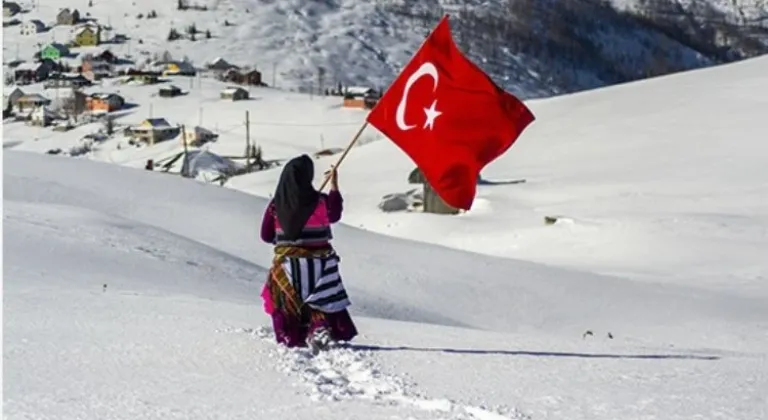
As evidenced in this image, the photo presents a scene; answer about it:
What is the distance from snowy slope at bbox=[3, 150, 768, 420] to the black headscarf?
2.32 ft

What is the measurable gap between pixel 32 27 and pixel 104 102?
42414 mm

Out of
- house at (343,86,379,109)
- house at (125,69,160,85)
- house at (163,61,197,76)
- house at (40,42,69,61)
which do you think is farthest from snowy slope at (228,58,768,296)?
house at (40,42,69,61)

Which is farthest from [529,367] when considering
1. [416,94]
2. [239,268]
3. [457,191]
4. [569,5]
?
[569,5]

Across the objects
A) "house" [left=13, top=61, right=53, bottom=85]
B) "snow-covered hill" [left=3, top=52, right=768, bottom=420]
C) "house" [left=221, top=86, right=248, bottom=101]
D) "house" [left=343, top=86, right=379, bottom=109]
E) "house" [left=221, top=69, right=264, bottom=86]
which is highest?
"snow-covered hill" [left=3, top=52, right=768, bottom=420]

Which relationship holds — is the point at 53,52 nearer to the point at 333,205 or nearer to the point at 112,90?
the point at 112,90

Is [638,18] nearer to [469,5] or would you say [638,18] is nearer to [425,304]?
[469,5]

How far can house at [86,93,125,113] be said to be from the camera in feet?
250

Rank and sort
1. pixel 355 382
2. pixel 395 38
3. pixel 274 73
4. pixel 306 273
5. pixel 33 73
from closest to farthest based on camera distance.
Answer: pixel 355 382 → pixel 306 273 → pixel 33 73 → pixel 274 73 → pixel 395 38

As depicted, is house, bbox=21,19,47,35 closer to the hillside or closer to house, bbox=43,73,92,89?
the hillside

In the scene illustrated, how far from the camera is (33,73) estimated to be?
9731cm

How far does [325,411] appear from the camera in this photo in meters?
4.48

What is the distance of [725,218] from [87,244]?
15.4 meters

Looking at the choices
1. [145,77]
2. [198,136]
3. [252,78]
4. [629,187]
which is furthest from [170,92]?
[629,187]

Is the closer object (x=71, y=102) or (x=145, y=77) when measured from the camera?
(x=71, y=102)
